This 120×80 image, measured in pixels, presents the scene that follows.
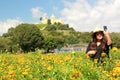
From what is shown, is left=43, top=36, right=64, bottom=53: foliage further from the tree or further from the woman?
the woman

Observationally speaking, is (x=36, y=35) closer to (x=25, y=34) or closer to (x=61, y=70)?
(x=25, y=34)

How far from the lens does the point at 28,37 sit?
101750 mm

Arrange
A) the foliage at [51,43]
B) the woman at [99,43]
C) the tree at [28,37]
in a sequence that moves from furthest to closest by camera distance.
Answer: the foliage at [51,43] < the tree at [28,37] < the woman at [99,43]

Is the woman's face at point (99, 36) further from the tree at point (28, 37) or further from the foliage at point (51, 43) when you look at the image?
the foliage at point (51, 43)

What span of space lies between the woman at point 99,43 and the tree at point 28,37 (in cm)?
8712

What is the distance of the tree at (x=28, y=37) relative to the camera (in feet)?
326

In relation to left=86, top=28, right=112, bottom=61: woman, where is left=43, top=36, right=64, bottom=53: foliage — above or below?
below

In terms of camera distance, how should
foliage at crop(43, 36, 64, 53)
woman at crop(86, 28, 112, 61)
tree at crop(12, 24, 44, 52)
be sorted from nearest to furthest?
woman at crop(86, 28, 112, 61) < tree at crop(12, 24, 44, 52) < foliage at crop(43, 36, 64, 53)

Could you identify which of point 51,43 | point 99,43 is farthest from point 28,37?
point 99,43

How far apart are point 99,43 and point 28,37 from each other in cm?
9190

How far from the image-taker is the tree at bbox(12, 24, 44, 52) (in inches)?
3912

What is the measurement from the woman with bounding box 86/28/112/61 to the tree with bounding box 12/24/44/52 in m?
87.1

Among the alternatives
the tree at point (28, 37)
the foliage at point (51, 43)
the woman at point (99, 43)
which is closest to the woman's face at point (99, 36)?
the woman at point (99, 43)

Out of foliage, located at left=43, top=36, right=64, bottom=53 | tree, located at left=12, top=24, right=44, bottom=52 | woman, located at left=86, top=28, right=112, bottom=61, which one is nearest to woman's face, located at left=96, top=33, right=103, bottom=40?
woman, located at left=86, top=28, right=112, bottom=61
